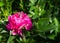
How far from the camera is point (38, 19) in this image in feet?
5.38

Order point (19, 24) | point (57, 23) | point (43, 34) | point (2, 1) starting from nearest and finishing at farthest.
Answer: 1. point (19, 24)
2. point (43, 34)
3. point (57, 23)
4. point (2, 1)

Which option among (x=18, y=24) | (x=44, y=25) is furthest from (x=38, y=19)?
(x=18, y=24)

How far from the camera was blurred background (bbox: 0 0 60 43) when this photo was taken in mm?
1513

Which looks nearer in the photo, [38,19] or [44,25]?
[44,25]

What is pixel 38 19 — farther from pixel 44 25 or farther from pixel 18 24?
pixel 18 24

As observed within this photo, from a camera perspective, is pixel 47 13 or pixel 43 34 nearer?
pixel 43 34

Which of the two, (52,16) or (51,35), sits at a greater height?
(52,16)

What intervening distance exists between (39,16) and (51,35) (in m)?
0.19

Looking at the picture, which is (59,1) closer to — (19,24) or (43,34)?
(43,34)

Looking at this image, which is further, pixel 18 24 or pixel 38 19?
pixel 38 19

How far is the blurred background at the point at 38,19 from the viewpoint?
4.96ft

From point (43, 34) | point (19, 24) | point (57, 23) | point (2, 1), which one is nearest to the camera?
point (19, 24)

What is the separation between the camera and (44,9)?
1703 mm

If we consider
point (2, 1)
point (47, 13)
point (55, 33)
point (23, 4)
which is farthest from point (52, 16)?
point (2, 1)
